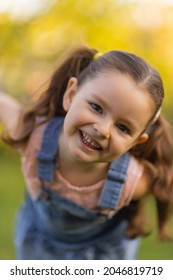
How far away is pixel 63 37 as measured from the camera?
1.11m

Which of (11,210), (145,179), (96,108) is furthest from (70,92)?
(11,210)

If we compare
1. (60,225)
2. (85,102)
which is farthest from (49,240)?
(85,102)

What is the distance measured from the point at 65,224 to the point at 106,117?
9.8 inches

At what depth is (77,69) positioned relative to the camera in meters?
0.89

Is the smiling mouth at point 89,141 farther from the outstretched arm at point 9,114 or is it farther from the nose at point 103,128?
the outstretched arm at point 9,114

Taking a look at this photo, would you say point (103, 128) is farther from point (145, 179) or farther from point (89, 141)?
point (145, 179)

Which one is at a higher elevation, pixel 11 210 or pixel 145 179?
pixel 145 179

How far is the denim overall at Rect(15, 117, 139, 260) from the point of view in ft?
2.97

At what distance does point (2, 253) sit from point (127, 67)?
53 centimetres

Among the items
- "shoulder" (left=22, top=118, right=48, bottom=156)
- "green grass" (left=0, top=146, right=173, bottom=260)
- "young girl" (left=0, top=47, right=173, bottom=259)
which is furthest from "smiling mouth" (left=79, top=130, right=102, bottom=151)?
"green grass" (left=0, top=146, right=173, bottom=260)

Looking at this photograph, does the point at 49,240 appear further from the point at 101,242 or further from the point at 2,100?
the point at 2,100

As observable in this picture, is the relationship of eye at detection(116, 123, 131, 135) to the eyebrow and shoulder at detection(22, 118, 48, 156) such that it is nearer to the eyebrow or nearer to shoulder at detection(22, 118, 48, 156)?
the eyebrow

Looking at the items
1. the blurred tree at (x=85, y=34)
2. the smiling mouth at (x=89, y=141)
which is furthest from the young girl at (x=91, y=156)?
Answer: the blurred tree at (x=85, y=34)

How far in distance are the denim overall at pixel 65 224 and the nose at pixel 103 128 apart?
117 millimetres
